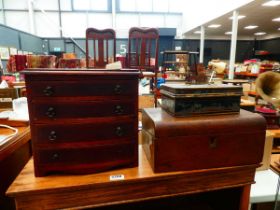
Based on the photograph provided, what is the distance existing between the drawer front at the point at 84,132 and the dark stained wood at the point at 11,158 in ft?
1.11

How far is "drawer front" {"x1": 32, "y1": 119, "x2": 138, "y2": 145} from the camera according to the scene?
0.70 meters

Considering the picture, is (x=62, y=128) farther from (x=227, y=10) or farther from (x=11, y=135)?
(x=227, y=10)

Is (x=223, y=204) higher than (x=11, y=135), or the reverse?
(x=11, y=135)

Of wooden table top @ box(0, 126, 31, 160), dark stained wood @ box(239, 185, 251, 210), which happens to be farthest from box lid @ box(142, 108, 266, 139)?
wooden table top @ box(0, 126, 31, 160)

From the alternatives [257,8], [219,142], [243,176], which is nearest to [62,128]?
[219,142]

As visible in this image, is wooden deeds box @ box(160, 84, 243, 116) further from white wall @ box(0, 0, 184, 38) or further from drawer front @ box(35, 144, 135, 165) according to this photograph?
white wall @ box(0, 0, 184, 38)

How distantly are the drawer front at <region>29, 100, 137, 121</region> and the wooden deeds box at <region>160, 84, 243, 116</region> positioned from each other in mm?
167

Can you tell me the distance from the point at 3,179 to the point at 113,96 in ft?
3.01

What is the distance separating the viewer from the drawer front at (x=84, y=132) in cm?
70

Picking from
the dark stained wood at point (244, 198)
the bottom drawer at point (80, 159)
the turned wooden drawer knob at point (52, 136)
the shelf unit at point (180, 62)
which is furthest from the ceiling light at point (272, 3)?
the turned wooden drawer knob at point (52, 136)

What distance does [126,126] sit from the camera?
0.77 meters

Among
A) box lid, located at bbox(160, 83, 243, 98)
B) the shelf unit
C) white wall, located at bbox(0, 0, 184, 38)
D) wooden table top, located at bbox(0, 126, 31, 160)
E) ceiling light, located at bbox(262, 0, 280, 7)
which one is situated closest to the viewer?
box lid, located at bbox(160, 83, 243, 98)

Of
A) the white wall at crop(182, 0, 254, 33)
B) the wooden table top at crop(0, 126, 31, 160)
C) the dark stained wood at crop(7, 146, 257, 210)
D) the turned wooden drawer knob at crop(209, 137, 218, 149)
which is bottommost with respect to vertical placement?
the dark stained wood at crop(7, 146, 257, 210)

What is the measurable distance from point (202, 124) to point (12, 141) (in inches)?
34.3
